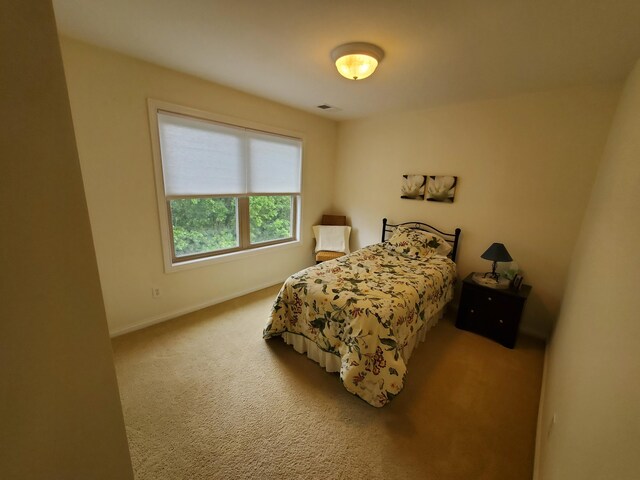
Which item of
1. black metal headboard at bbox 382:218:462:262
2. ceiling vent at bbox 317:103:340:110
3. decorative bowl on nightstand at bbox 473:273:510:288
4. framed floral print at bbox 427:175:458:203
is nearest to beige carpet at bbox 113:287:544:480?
decorative bowl on nightstand at bbox 473:273:510:288

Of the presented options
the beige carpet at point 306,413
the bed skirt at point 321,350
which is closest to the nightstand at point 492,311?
the beige carpet at point 306,413

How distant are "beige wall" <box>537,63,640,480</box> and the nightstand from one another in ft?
2.76

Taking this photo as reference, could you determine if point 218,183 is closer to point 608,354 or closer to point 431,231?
point 431,231

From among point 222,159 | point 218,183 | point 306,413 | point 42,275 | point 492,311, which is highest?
point 222,159

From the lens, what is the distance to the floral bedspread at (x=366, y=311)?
1.76 metres

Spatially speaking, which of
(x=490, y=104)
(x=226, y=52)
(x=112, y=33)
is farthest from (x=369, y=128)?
(x=112, y=33)

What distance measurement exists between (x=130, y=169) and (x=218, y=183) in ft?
2.58

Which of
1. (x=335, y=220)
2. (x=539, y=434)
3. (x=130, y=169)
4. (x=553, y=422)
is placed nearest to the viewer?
(x=553, y=422)

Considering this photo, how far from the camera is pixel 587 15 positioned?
4.46 feet

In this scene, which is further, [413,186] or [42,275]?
[413,186]

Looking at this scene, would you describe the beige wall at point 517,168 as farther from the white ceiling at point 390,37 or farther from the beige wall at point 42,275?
the beige wall at point 42,275

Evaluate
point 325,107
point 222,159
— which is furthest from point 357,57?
point 222,159

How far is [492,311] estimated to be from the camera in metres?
2.56

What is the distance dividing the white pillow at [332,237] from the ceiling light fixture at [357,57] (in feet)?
7.64
